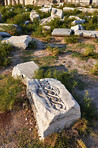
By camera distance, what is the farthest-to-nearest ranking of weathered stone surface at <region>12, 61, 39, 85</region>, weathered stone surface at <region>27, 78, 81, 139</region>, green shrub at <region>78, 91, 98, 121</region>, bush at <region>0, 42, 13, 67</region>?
bush at <region>0, 42, 13, 67</region>
weathered stone surface at <region>12, 61, 39, 85</region>
green shrub at <region>78, 91, 98, 121</region>
weathered stone surface at <region>27, 78, 81, 139</region>

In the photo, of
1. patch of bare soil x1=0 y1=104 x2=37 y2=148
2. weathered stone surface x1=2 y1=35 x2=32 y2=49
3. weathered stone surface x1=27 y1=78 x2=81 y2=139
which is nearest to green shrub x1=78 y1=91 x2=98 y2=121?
weathered stone surface x1=27 y1=78 x2=81 y2=139

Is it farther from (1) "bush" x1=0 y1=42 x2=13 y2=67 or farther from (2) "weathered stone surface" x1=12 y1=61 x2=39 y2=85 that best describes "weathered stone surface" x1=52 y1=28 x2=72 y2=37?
(2) "weathered stone surface" x1=12 y1=61 x2=39 y2=85

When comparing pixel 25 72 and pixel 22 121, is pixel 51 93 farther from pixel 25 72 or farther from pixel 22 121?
pixel 25 72

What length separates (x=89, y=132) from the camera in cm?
269

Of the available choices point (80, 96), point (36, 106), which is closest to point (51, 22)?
point (80, 96)

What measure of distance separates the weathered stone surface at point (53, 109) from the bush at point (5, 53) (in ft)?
7.47

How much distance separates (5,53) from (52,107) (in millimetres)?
3470

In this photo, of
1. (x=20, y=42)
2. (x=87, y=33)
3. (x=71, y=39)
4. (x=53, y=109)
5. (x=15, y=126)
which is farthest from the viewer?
(x=87, y=33)

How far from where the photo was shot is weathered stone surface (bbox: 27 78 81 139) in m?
2.43

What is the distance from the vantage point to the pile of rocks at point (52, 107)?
8.01ft

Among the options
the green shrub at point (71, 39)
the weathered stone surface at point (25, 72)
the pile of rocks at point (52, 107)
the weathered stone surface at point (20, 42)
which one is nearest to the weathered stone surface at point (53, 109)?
the pile of rocks at point (52, 107)

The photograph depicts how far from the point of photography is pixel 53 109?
8.26ft

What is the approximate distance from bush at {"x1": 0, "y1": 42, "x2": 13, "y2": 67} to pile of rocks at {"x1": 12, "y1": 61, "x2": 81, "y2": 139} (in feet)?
6.91

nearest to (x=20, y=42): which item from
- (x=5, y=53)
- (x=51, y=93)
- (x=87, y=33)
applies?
(x=5, y=53)
